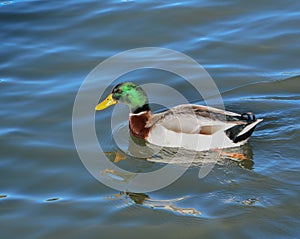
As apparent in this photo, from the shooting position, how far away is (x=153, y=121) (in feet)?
26.2

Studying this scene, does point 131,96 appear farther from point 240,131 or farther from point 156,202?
point 156,202

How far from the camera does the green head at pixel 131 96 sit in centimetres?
816

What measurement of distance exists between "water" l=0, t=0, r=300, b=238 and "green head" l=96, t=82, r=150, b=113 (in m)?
0.44

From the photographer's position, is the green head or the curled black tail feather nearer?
the curled black tail feather

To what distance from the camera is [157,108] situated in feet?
28.6

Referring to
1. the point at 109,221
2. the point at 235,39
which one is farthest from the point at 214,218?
the point at 235,39

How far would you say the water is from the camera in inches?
240

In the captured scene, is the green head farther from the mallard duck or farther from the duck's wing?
the duck's wing

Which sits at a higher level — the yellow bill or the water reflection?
the yellow bill

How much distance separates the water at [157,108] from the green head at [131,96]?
444mm

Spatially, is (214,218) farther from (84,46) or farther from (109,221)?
(84,46)

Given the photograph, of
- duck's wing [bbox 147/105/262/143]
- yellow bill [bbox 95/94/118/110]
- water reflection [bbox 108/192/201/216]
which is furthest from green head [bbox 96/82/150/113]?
water reflection [bbox 108/192/201/216]

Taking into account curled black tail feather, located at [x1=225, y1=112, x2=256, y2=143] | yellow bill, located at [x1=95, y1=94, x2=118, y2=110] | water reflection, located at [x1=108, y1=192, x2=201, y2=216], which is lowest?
water reflection, located at [x1=108, y1=192, x2=201, y2=216]

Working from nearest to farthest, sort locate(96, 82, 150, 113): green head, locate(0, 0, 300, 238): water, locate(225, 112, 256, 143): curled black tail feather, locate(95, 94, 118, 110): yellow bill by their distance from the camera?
1. locate(0, 0, 300, 238): water
2. locate(225, 112, 256, 143): curled black tail feather
3. locate(96, 82, 150, 113): green head
4. locate(95, 94, 118, 110): yellow bill
